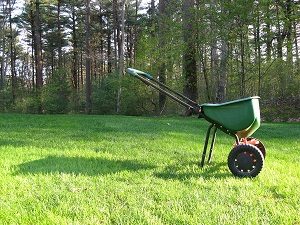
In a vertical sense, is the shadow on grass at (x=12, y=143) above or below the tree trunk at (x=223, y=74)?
below

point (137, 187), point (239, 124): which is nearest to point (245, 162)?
point (239, 124)

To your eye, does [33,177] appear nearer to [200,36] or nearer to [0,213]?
[0,213]

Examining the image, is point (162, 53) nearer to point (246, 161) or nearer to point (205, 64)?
point (205, 64)

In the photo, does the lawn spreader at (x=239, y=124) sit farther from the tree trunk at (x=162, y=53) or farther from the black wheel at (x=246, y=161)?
the tree trunk at (x=162, y=53)

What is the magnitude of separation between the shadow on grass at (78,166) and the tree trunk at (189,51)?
13936mm

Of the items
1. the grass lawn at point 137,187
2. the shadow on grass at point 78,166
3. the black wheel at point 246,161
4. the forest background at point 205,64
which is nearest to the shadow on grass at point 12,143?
the grass lawn at point 137,187

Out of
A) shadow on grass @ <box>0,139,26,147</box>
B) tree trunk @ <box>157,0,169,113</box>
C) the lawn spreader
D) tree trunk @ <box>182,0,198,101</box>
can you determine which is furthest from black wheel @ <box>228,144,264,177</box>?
tree trunk @ <box>157,0,169,113</box>

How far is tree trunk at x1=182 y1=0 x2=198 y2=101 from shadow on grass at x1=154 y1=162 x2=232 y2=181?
46.1 feet

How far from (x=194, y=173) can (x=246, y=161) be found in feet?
2.02

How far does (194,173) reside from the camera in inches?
176

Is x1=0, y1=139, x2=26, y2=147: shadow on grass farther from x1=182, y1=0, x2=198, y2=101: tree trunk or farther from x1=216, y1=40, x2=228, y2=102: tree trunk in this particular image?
x1=182, y1=0, x2=198, y2=101: tree trunk

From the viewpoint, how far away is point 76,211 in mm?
3029

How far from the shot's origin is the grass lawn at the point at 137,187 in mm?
2934

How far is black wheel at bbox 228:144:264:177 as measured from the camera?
4.30m
